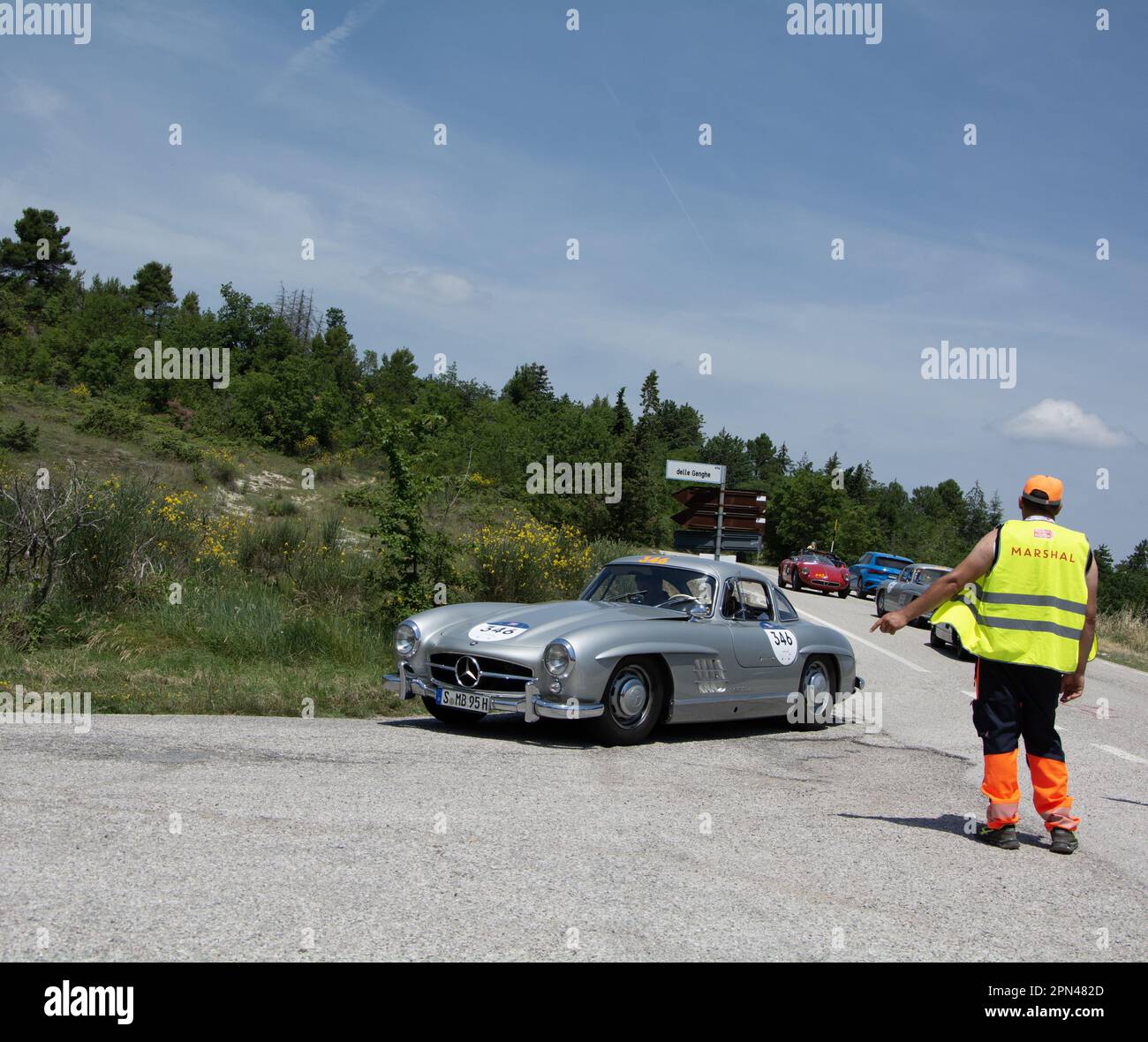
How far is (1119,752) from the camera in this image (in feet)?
33.1

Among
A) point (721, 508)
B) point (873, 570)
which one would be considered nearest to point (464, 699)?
point (721, 508)

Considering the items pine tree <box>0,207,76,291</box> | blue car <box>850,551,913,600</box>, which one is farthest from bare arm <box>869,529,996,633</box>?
pine tree <box>0,207,76,291</box>

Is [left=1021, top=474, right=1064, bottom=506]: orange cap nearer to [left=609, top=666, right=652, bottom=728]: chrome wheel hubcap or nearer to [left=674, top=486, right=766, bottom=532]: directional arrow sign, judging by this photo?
[left=609, top=666, right=652, bottom=728]: chrome wheel hubcap

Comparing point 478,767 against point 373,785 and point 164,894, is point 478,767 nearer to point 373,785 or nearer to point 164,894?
point 373,785

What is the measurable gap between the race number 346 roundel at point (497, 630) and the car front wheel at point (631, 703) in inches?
32.1

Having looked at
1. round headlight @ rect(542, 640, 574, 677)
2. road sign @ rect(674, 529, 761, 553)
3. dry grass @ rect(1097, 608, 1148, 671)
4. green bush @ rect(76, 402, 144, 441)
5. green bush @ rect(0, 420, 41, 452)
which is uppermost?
green bush @ rect(76, 402, 144, 441)

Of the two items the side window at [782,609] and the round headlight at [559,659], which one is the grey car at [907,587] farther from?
the round headlight at [559,659]

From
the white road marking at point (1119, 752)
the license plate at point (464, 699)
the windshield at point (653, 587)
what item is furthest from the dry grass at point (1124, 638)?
the license plate at point (464, 699)

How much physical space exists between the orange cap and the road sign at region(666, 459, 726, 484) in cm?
1054

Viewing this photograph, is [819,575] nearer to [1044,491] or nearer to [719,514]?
[719,514]

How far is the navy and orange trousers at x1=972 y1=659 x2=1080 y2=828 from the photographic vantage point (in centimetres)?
583

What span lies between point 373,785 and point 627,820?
4.74 feet

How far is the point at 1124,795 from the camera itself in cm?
785

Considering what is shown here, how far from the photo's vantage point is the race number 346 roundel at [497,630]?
8.71 meters
